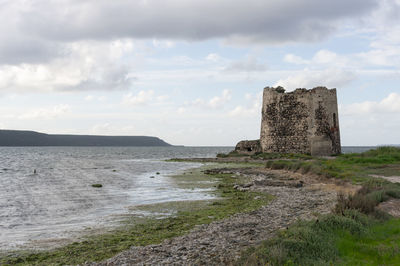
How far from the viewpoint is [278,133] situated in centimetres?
4484

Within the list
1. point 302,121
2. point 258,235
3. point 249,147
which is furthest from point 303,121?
point 258,235

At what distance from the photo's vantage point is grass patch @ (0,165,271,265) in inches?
375

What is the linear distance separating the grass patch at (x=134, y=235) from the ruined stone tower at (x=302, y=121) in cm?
2609

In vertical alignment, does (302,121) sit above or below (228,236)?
above

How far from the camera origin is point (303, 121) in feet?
139

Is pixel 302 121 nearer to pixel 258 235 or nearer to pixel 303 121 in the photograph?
pixel 303 121

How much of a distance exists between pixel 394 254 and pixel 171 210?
33.6 ft

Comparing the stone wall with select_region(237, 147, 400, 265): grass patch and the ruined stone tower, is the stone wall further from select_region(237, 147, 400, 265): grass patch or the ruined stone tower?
select_region(237, 147, 400, 265): grass patch

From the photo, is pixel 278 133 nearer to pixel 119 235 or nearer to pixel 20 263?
pixel 119 235

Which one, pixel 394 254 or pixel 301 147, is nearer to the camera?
pixel 394 254

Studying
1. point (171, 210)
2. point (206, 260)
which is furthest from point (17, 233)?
point (206, 260)

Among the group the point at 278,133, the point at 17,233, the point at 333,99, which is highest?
the point at 333,99

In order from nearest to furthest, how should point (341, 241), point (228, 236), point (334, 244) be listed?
point (334, 244), point (341, 241), point (228, 236)

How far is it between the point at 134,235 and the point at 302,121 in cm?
3421
